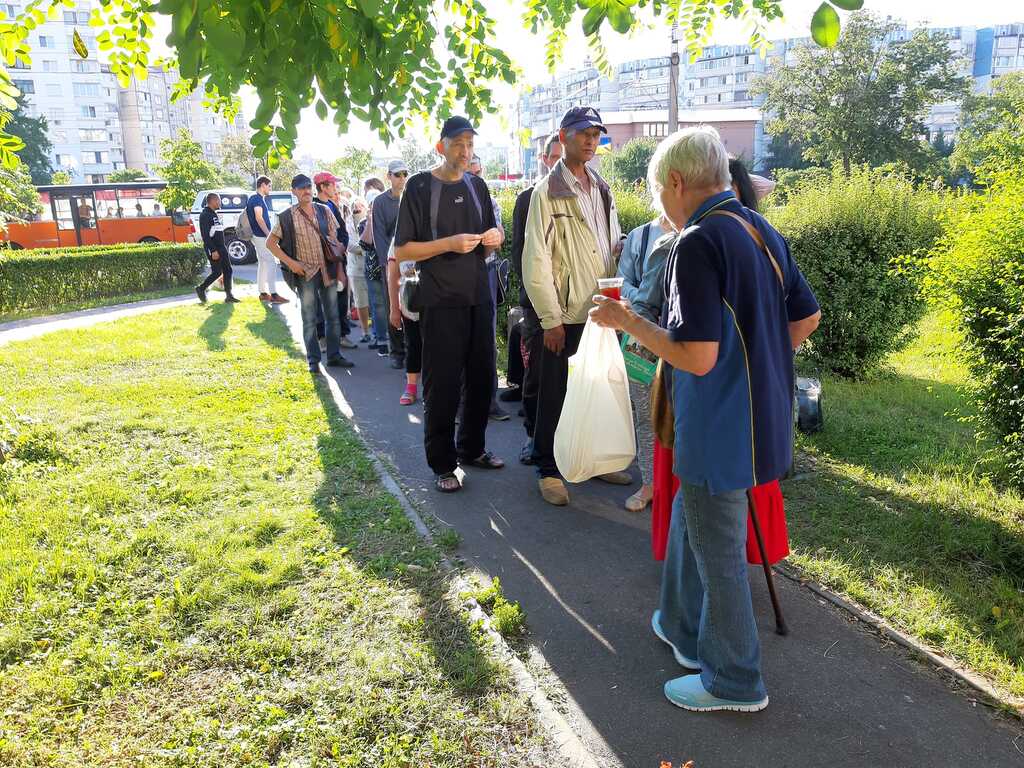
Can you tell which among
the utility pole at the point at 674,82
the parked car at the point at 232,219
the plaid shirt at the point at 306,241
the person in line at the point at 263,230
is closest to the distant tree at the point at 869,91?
the utility pole at the point at 674,82

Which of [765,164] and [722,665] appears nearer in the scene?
[722,665]

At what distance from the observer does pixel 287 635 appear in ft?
10.6

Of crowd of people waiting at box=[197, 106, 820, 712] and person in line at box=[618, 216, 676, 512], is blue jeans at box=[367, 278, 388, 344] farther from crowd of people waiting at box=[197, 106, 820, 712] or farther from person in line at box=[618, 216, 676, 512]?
person in line at box=[618, 216, 676, 512]

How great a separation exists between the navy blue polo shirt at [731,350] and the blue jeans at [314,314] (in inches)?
249

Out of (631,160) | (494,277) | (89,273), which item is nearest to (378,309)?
(494,277)

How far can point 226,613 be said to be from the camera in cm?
341

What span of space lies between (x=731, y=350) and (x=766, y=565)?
1100mm

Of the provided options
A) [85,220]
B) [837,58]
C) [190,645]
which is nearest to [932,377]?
[190,645]

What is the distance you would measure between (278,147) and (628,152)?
6496cm

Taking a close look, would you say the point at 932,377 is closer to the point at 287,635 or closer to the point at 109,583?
the point at 287,635

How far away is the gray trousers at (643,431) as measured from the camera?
4996 millimetres

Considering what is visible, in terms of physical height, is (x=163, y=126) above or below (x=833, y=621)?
above

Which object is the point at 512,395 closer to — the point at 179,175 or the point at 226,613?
the point at 226,613

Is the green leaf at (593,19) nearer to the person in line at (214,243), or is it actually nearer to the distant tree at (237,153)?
the person in line at (214,243)
